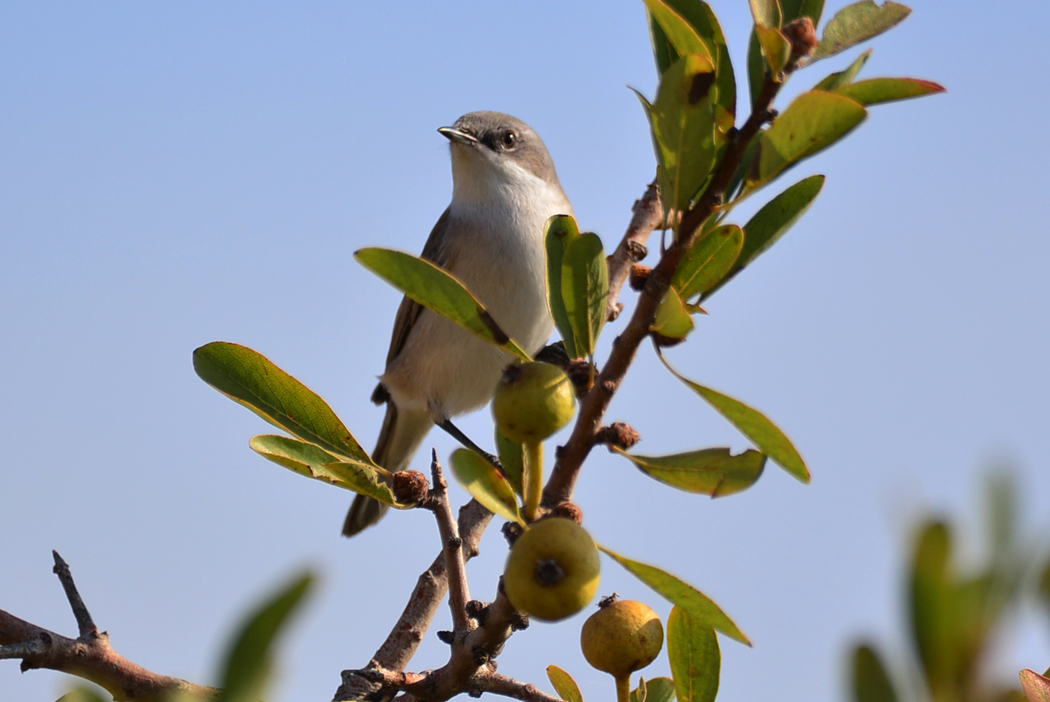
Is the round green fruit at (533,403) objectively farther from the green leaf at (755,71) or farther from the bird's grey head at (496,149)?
the bird's grey head at (496,149)

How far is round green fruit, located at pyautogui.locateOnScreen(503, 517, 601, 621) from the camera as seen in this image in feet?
4.52

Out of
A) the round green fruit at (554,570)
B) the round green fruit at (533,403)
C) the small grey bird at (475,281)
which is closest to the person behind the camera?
the round green fruit at (554,570)

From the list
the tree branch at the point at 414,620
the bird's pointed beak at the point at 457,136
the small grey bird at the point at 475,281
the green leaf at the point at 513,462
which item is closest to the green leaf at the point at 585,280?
the green leaf at the point at 513,462

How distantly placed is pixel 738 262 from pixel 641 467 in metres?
0.45

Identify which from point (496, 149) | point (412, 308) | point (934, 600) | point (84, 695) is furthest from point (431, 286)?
point (496, 149)

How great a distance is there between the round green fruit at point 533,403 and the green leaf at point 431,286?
0.20m

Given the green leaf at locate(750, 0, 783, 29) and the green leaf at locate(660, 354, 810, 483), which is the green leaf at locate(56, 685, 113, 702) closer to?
the green leaf at locate(660, 354, 810, 483)

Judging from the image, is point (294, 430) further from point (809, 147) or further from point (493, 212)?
point (493, 212)

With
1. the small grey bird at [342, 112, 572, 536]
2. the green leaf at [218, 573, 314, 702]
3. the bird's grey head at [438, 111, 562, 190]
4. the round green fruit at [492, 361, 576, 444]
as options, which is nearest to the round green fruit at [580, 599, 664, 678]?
the round green fruit at [492, 361, 576, 444]

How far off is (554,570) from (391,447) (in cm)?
543

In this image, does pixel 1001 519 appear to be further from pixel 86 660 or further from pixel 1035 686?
pixel 86 660

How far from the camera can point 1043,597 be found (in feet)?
2.03

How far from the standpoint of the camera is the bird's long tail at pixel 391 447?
251 inches

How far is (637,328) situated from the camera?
1.63m
